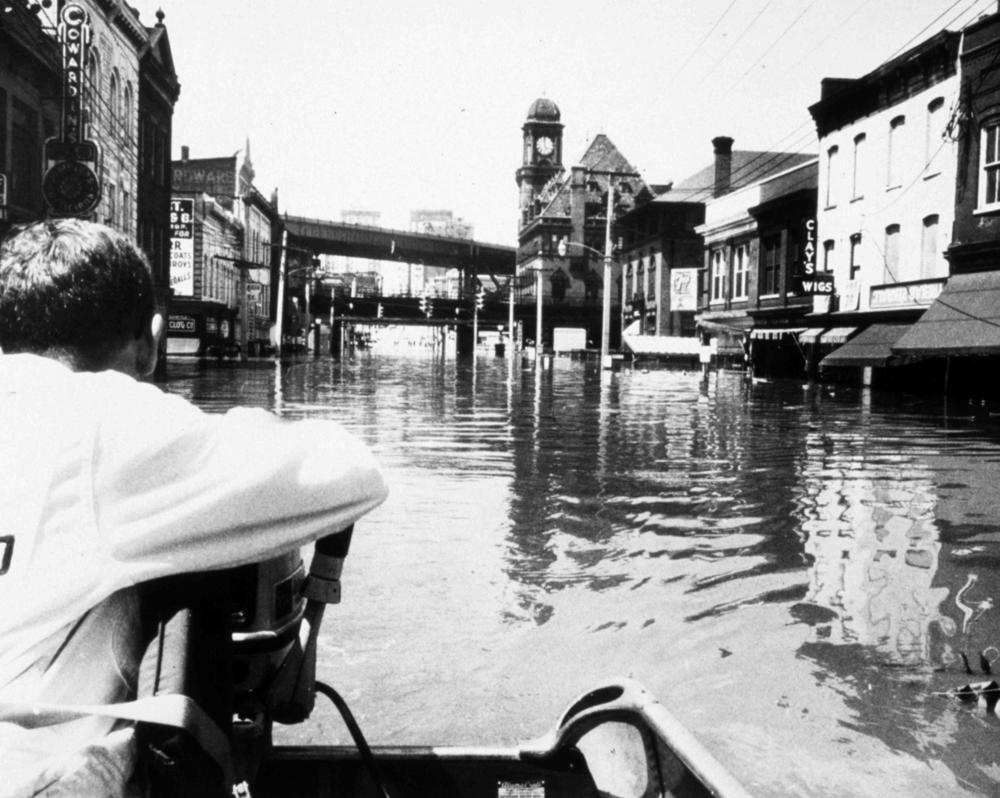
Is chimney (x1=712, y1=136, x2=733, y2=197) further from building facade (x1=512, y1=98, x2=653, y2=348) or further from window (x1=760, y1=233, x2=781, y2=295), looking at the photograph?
building facade (x1=512, y1=98, x2=653, y2=348)

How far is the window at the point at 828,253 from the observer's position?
122 feet

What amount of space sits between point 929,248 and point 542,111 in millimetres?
100157

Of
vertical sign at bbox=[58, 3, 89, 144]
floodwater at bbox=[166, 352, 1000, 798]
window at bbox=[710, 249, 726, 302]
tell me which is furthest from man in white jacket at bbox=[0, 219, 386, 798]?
window at bbox=[710, 249, 726, 302]

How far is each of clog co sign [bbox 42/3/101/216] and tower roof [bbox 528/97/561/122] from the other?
328 ft

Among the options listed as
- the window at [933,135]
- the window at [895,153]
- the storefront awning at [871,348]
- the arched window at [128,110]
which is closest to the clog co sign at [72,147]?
the arched window at [128,110]

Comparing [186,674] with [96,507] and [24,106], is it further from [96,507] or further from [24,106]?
[24,106]

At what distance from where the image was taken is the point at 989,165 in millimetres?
25406

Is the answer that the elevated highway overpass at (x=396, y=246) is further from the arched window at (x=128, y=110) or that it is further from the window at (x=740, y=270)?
the arched window at (x=128, y=110)

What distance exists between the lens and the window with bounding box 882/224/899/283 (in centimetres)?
3186

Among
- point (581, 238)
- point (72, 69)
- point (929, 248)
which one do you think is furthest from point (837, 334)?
point (581, 238)

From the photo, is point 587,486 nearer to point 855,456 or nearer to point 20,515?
point 855,456

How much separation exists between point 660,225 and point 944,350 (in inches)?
1973

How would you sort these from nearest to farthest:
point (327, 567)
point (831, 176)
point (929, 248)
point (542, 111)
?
point (327, 567), point (929, 248), point (831, 176), point (542, 111)

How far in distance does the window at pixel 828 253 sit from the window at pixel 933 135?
7248 millimetres
